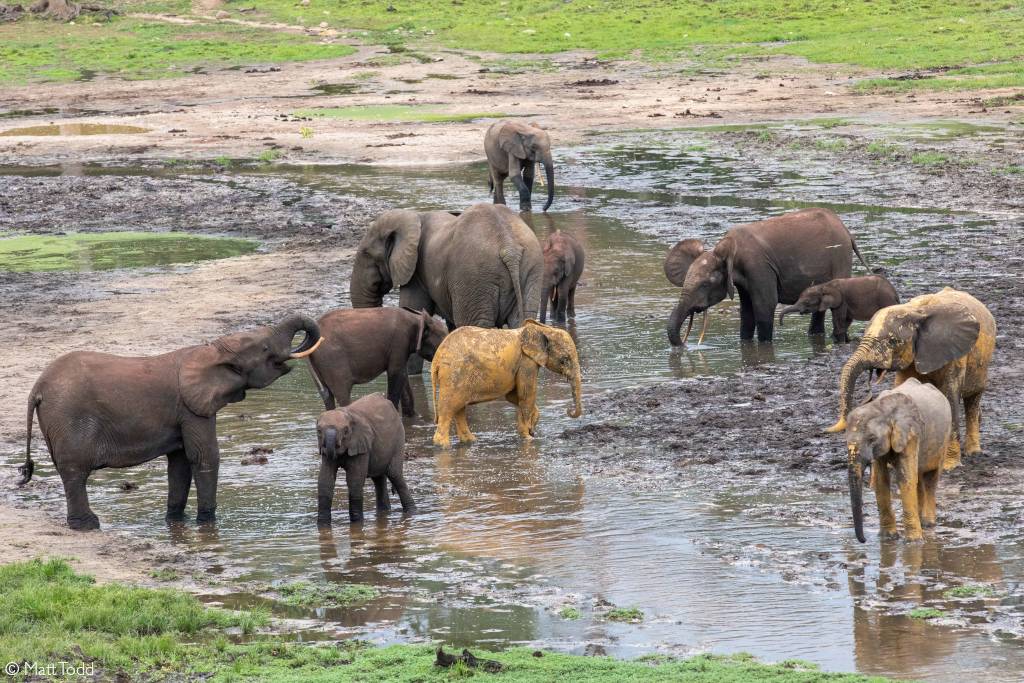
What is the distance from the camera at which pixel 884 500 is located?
9.77 metres

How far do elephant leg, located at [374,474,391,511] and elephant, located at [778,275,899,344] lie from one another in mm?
6044

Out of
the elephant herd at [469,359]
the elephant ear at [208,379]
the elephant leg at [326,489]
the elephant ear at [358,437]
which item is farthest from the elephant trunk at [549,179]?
the elephant leg at [326,489]

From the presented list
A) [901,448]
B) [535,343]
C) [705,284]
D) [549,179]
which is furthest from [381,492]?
[549,179]

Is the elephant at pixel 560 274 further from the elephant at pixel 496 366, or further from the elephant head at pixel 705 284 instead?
the elephant at pixel 496 366

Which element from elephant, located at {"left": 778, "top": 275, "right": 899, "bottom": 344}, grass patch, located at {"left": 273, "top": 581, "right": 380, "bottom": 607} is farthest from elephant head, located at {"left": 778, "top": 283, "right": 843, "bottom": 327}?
grass patch, located at {"left": 273, "top": 581, "right": 380, "bottom": 607}

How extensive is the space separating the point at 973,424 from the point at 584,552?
357 centimetres

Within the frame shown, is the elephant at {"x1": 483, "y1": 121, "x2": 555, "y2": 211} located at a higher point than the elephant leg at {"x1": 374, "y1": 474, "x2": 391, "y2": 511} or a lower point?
higher

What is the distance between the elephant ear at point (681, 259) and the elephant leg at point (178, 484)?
729cm

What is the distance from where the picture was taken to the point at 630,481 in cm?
1156

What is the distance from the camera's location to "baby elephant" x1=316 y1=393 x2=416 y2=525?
1049 centimetres

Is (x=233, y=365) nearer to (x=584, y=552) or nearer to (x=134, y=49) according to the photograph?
→ (x=584, y=552)

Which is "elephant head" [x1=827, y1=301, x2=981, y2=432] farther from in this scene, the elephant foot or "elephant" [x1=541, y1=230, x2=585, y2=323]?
"elephant" [x1=541, y1=230, x2=585, y2=323]

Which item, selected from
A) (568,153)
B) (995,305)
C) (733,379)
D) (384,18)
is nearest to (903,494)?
(733,379)

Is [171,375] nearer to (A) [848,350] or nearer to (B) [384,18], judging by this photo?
(A) [848,350]
